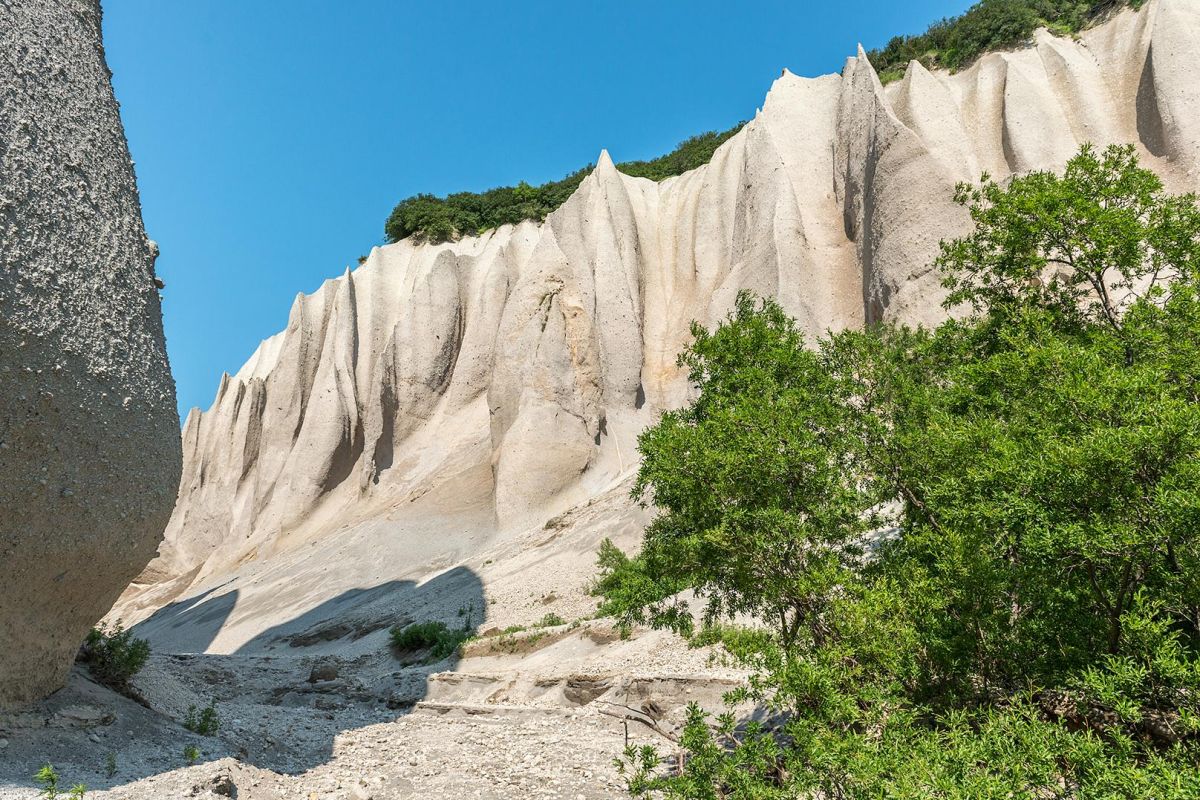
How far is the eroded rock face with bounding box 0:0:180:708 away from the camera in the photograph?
6.52 meters

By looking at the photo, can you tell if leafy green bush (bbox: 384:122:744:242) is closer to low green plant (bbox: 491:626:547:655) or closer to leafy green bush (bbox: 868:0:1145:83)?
leafy green bush (bbox: 868:0:1145:83)

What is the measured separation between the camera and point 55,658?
7605 millimetres

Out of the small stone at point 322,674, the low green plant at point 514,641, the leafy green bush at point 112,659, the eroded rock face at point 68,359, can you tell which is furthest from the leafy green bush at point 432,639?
the eroded rock face at point 68,359

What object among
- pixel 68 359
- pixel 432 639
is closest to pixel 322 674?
pixel 432 639

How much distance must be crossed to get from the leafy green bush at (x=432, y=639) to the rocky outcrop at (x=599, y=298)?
294 inches

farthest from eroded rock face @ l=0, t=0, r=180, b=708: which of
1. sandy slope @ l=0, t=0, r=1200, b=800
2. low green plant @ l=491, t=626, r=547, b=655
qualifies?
low green plant @ l=491, t=626, r=547, b=655

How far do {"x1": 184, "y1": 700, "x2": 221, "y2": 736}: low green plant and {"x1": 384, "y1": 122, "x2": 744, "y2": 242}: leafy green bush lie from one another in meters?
33.1

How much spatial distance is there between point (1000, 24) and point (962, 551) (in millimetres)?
27962

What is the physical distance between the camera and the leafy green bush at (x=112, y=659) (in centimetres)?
877

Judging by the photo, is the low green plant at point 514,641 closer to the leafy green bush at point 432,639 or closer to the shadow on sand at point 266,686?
the shadow on sand at point 266,686

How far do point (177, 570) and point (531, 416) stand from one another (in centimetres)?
2178

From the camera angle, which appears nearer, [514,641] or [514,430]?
[514,641]

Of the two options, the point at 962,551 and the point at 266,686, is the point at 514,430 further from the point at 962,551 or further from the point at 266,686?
the point at 962,551

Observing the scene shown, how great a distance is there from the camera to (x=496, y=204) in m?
42.7
